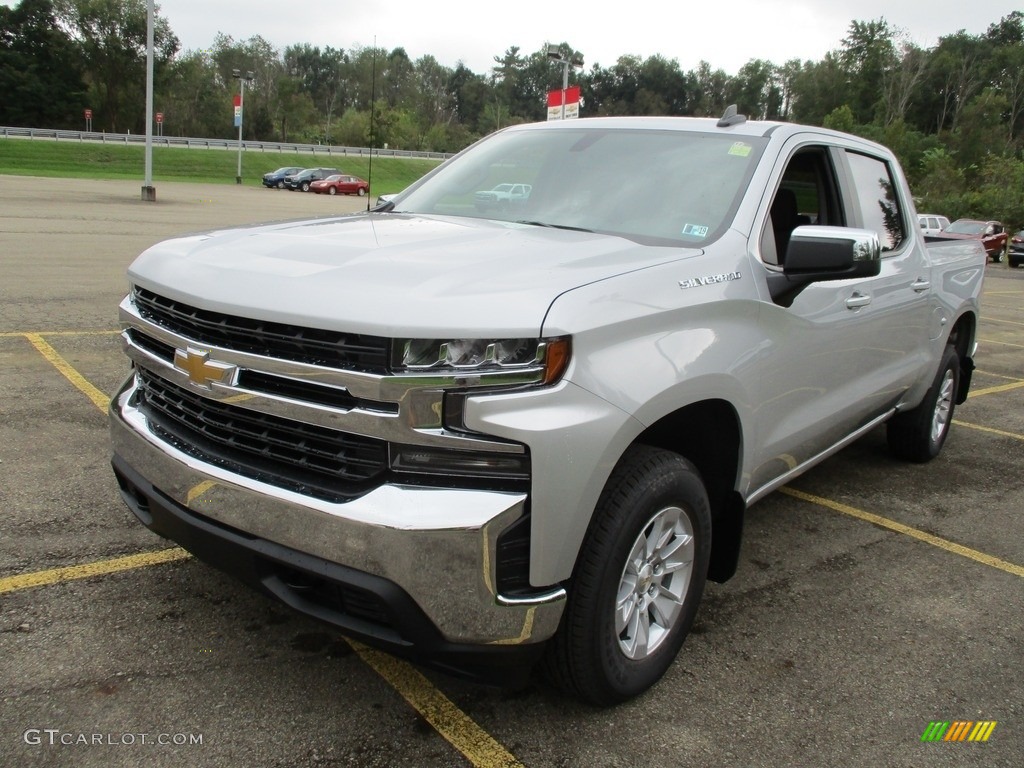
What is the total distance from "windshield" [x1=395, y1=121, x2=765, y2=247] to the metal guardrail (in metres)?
61.8

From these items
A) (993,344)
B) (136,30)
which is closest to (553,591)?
(993,344)

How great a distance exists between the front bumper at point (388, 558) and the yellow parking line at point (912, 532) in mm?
2880

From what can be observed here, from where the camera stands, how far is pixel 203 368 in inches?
102

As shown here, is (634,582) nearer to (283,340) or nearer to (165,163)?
(283,340)

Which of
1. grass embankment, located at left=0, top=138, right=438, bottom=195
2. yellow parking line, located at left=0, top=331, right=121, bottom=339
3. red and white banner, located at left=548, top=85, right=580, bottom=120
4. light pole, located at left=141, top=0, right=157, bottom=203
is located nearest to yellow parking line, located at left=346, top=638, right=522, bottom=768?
yellow parking line, located at left=0, top=331, right=121, bottom=339

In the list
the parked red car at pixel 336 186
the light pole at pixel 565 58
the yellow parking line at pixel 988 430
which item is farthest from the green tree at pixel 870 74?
the yellow parking line at pixel 988 430

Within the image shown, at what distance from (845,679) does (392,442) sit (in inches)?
76.0

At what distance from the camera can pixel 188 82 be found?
Result: 88125 millimetres

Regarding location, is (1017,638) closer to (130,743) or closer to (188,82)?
(130,743)

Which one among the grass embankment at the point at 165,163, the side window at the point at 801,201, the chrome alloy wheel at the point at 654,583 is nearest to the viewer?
the chrome alloy wheel at the point at 654,583

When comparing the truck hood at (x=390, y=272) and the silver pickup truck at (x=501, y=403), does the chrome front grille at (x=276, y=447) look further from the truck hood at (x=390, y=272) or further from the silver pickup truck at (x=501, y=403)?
the truck hood at (x=390, y=272)

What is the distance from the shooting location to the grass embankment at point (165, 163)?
52812 millimetres

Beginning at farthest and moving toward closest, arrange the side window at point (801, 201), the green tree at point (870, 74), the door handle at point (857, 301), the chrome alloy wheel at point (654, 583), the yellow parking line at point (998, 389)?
the green tree at point (870, 74), the yellow parking line at point (998, 389), the door handle at point (857, 301), the side window at point (801, 201), the chrome alloy wheel at point (654, 583)

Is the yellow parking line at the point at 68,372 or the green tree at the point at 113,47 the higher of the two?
the green tree at the point at 113,47
